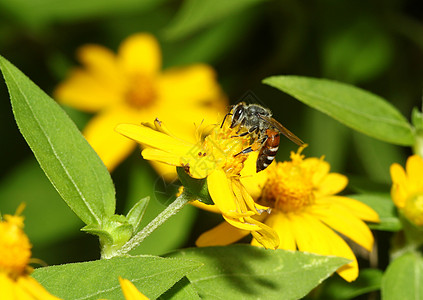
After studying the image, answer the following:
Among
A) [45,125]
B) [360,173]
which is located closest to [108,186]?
[45,125]

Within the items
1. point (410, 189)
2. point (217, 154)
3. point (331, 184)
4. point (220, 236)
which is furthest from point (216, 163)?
point (410, 189)

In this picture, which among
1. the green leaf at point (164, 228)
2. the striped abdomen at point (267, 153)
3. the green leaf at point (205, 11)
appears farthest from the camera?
the green leaf at point (164, 228)

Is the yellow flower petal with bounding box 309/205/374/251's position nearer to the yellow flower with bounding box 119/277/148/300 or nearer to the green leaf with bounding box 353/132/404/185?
the yellow flower with bounding box 119/277/148/300

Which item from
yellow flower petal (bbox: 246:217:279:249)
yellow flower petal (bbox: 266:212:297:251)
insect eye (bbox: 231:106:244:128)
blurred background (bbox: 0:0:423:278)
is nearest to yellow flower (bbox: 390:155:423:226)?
yellow flower petal (bbox: 266:212:297:251)

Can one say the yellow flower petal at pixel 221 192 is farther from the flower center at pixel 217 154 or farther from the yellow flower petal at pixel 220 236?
the yellow flower petal at pixel 220 236

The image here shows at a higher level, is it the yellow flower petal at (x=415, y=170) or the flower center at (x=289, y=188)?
the flower center at (x=289, y=188)

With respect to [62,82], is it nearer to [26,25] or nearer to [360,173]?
[26,25]

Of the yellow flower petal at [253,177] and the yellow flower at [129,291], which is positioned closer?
the yellow flower at [129,291]

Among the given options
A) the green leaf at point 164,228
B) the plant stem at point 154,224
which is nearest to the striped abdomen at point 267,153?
the plant stem at point 154,224
